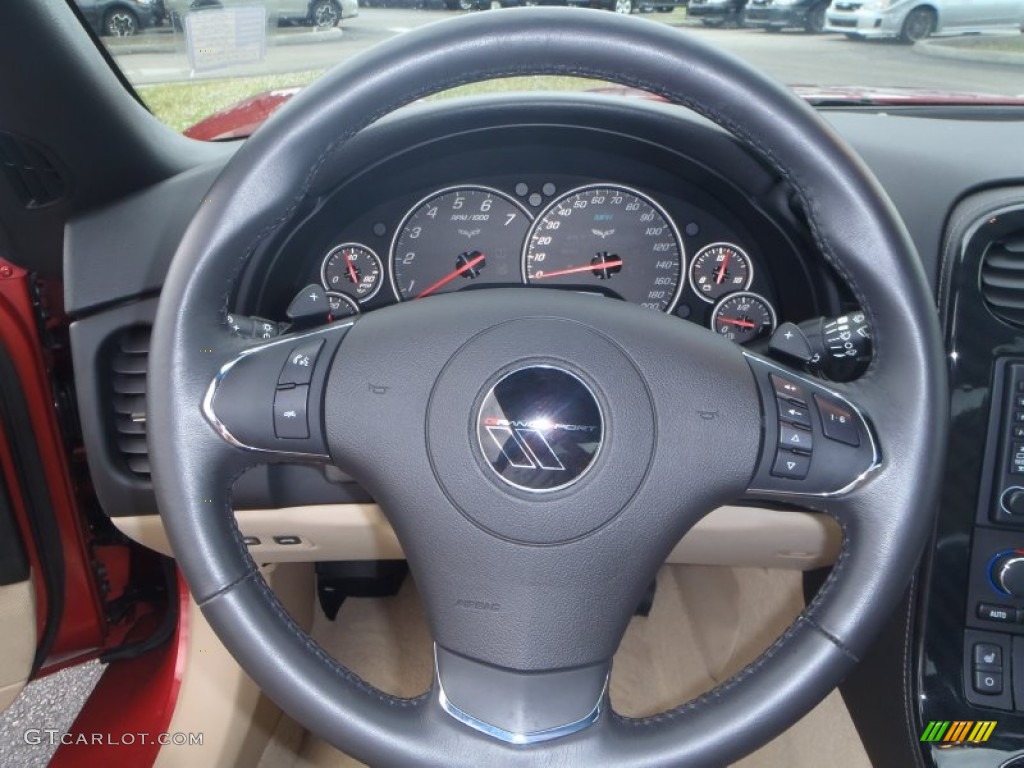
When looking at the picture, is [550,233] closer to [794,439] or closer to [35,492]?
[794,439]

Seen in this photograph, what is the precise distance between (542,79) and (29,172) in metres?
0.74

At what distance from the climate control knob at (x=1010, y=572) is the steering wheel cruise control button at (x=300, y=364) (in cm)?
104

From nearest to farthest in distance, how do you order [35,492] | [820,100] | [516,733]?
[516,733], [35,492], [820,100]

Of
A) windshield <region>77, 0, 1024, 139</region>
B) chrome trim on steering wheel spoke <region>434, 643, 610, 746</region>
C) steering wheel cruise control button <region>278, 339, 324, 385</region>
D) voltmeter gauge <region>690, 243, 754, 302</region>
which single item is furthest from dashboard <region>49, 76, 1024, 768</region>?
chrome trim on steering wheel spoke <region>434, 643, 610, 746</region>

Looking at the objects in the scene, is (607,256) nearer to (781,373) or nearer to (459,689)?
(781,373)

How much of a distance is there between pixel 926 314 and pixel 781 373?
5.6 inches

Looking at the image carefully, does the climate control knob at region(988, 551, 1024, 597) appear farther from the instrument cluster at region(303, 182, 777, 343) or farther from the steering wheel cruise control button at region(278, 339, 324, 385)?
the steering wheel cruise control button at region(278, 339, 324, 385)

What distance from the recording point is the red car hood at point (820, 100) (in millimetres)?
1598

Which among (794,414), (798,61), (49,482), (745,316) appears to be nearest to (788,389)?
(794,414)

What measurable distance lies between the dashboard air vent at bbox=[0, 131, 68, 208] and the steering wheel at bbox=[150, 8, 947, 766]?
62cm

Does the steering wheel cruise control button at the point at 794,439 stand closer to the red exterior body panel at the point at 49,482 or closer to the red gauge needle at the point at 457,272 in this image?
the red gauge needle at the point at 457,272

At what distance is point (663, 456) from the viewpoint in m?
0.92

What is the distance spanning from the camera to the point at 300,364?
956mm

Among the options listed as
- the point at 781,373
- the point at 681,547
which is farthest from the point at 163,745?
the point at 781,373
